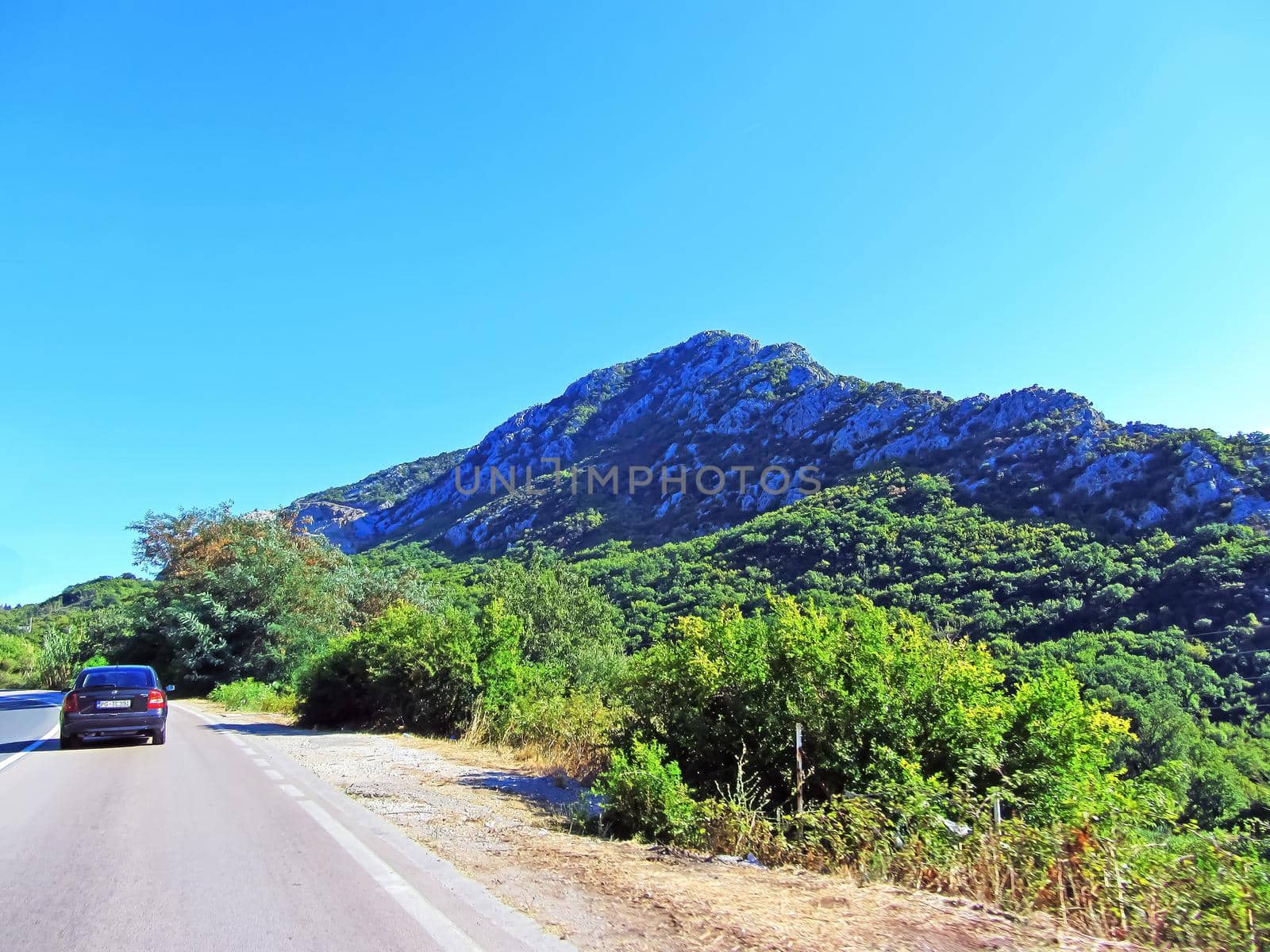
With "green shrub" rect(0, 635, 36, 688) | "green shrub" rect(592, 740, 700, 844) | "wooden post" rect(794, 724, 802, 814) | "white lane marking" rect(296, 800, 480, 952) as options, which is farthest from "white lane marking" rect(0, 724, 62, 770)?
"green shrub" rect(0, 635, 36, 688)

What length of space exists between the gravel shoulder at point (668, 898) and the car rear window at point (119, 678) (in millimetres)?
7834

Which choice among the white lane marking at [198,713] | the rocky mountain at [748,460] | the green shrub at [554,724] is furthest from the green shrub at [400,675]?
the rocky mountain at [748,460]

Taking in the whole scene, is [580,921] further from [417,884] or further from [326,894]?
[326,894]

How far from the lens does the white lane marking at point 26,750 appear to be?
37.2 feet

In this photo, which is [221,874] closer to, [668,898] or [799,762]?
[668,898]

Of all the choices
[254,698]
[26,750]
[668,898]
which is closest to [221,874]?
[668,898]

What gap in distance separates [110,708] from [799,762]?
13.0m

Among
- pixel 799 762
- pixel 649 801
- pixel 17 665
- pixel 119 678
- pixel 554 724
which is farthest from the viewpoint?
pixel 17 665

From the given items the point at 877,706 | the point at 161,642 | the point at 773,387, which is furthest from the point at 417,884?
the point at 773,387

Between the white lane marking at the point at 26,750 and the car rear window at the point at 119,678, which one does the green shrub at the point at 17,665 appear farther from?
the car rear window at the point at 119,678

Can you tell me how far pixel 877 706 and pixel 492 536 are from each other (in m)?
92.4

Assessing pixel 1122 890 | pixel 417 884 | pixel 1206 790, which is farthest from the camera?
pixel 1206 790

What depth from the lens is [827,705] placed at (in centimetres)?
696

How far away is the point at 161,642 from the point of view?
33500mm
